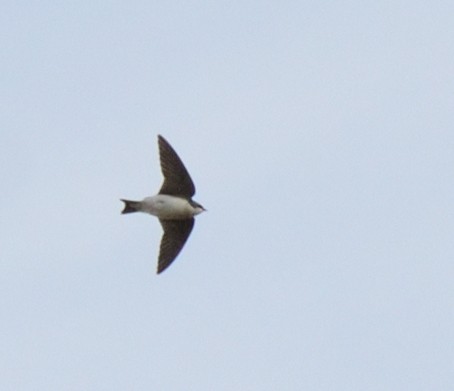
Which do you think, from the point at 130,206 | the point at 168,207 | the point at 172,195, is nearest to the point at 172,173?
the point at 172,195

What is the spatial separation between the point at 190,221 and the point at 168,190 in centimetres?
69

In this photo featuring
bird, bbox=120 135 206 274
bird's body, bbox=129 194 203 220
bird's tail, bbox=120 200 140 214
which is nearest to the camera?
bird's tail, bbox=120 200 140 214

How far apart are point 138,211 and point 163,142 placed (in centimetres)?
114

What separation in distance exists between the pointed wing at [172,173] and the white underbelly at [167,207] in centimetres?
13

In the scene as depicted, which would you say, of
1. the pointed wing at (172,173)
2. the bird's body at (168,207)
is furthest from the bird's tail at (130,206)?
the pointed wing at (172,173)

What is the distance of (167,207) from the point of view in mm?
31859

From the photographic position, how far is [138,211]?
31.7m

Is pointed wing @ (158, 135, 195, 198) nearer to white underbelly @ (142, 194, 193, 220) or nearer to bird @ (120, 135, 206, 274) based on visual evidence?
bird @ (120, 135, 206, 274)

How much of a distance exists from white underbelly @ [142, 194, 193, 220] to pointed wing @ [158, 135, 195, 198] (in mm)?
134

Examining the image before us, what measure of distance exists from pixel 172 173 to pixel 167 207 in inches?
21.1

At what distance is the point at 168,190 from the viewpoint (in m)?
32.0

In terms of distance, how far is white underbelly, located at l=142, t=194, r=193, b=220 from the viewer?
3169cm

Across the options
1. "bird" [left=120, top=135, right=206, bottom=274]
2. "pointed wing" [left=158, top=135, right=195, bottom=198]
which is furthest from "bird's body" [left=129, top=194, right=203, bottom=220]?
"pointed wing" [left=158, top=135, right=195, bottom=198]

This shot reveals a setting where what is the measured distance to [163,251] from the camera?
32438 mm
